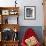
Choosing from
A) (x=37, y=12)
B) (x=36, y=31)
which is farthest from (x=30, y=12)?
(x=36, y=31)

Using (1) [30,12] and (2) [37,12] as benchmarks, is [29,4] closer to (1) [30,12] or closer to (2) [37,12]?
(1) [30,12]

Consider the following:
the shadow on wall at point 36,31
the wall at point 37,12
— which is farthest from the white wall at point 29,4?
the shadow on wall at point 36,31

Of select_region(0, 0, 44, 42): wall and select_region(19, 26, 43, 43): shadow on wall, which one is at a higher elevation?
select_region(0, 0, 44, 42): wall

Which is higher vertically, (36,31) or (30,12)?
(30,12)

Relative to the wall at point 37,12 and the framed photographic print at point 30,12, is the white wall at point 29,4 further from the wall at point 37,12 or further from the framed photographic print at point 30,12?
the framed photographic print at point 30,12

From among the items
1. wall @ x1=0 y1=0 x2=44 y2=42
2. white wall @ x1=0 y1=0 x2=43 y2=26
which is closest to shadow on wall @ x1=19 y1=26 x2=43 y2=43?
wall @ x1=0 y1=0 x2=44 y2=42

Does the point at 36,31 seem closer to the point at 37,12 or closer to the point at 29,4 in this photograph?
the point at 37,12

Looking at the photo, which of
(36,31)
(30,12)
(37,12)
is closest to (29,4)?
(30,12)

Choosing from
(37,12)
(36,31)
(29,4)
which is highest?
(29,4)

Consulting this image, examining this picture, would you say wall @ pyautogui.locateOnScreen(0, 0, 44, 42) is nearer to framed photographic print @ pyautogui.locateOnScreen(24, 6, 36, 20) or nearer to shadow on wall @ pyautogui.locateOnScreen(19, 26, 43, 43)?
shadow on wall @ pyautogui.locateOnScreen(19, 26, 43, 43)

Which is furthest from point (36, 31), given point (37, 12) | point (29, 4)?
point (29, 4)

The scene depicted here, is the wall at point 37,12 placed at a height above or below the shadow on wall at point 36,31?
above

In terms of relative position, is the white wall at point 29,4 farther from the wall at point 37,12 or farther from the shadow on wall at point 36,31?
the shadow on wall at point 36,31

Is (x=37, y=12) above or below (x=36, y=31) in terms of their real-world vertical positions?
above
